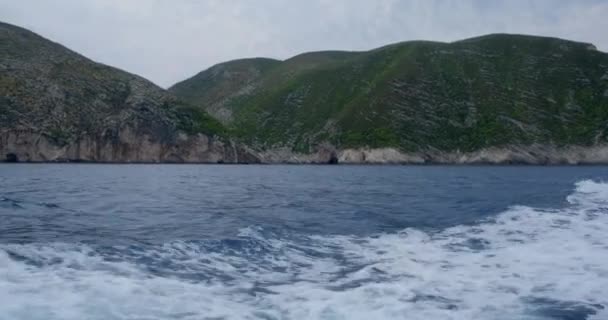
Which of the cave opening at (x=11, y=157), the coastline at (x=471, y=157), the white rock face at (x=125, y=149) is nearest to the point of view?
the cave opening at (x=11, y=157)

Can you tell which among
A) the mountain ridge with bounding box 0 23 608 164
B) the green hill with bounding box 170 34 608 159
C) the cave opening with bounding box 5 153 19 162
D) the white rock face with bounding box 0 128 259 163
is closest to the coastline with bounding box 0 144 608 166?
the mountain ridge with bounding box 0 23 608 164

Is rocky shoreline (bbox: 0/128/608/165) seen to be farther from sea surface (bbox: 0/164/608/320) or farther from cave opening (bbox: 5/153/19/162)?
sea surface (bbox: 0/164/608/320)

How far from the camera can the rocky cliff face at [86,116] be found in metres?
101

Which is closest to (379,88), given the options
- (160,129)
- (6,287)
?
(160,129)

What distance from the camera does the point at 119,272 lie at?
10.4 m

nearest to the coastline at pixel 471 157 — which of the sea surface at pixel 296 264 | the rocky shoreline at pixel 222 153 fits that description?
the rocky shoreline at pixel 222 153

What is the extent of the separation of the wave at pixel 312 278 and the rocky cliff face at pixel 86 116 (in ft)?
316

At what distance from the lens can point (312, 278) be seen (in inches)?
438

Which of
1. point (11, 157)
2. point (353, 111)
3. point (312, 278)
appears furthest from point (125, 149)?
point (312, 278)

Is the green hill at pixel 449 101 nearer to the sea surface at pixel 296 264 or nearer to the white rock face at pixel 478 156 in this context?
the white rock face at pixel 478 156

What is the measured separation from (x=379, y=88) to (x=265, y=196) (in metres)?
126

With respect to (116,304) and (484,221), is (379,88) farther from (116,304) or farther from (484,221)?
(116,304)

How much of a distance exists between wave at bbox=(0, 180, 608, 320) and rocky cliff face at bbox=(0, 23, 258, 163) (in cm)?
9629

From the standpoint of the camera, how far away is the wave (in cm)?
861
